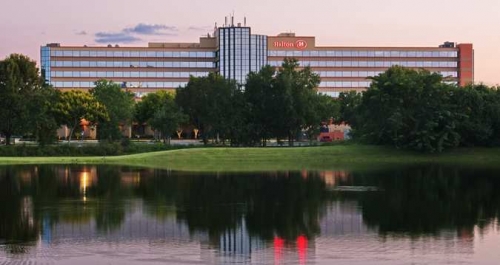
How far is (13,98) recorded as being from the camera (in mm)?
97500

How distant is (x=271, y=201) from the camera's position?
37.1 metres

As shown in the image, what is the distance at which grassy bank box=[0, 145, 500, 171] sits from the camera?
7881cm

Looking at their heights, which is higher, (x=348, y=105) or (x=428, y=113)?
(x=348, y=105)

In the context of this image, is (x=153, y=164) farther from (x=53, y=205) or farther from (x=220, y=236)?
(x=220, y=236)

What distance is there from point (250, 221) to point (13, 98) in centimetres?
7483

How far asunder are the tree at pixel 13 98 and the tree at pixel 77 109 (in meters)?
5.07

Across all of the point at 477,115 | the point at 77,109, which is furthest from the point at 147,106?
the point at 477,115

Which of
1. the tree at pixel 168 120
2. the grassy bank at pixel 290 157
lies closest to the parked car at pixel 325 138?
the tree at pixel 168 120

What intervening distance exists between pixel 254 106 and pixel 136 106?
171 ft

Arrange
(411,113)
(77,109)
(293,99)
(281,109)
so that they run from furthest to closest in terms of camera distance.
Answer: (77,109)
(293,99)
(281,109)
(411,113)

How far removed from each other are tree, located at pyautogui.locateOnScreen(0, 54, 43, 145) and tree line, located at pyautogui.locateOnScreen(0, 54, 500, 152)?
5.1 inches

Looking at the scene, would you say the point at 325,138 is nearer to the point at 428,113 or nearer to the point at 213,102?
the point at 213,102

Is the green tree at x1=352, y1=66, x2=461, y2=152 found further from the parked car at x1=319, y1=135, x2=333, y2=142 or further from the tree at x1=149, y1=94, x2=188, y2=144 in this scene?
the parked car at x1=319, y1=135, x2=333, y2=142

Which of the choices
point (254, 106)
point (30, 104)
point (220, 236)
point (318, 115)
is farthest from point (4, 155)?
point (220, 236)
